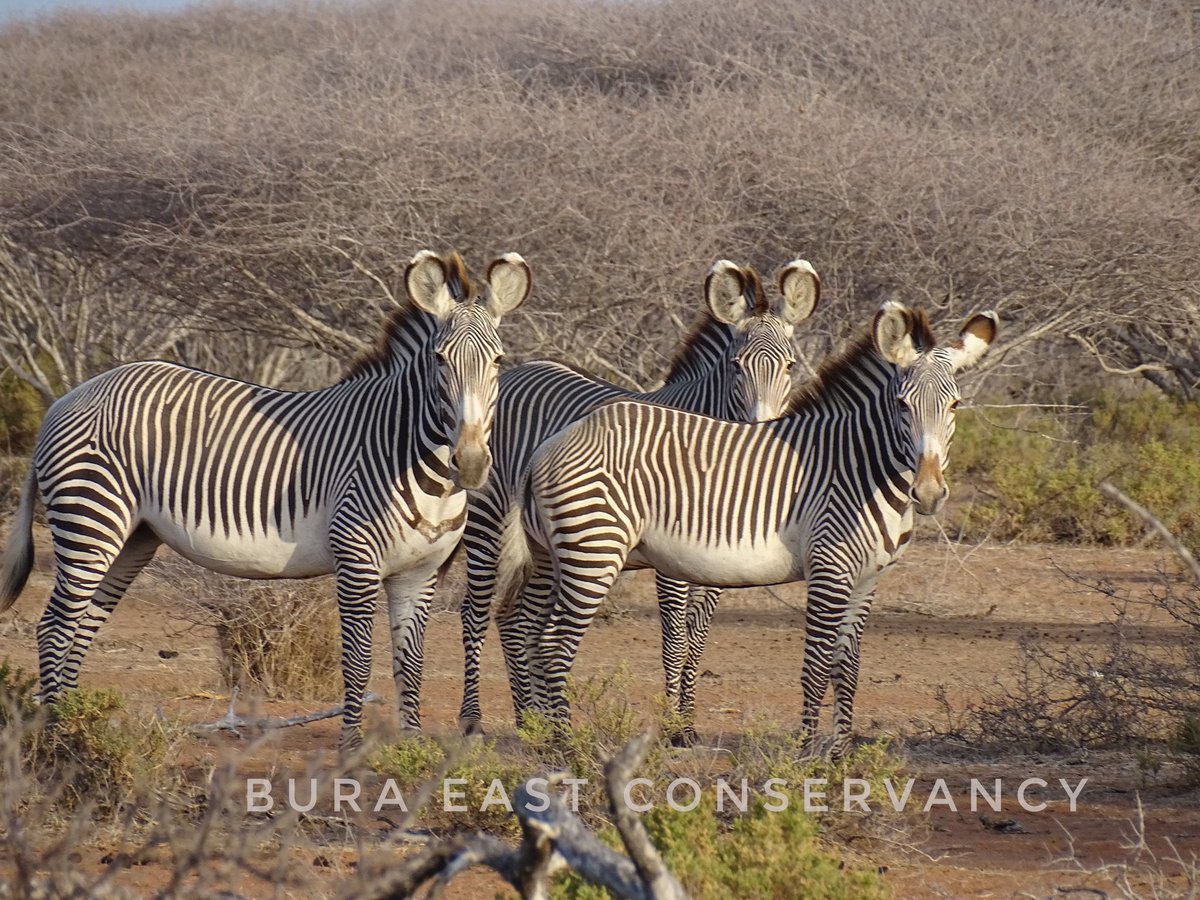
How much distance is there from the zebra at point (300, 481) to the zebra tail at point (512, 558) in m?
0.40

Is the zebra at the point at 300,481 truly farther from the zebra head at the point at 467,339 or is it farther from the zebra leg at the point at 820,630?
the zebra leg at the point at 820,630

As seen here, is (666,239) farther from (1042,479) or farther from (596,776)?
(596,776)

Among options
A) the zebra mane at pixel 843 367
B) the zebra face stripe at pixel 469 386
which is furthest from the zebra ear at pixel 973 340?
the zebra face stripe at pixel 469 386

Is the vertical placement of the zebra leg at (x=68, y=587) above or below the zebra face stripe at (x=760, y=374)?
below

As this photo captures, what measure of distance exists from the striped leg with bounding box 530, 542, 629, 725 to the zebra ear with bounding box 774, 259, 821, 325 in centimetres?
244

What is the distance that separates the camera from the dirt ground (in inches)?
206

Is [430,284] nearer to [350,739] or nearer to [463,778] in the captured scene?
[350,739]

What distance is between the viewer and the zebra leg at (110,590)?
22.3 feet

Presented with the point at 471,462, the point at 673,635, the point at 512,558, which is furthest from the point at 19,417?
the point at 471,462

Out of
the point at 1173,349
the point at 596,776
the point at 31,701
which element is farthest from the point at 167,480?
the point at 1173,349

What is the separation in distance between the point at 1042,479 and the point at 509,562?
382 inches

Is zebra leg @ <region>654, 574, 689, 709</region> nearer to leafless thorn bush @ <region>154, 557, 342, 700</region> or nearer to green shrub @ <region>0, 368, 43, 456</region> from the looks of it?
leafless thorn bush @ <region>154, 557, 342, 700</region>

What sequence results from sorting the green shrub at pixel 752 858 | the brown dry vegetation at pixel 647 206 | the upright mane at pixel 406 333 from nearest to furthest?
1. the green shrub at pixel 752 858
2. the upright mane at pixel 406 333
3. the brown dry vegetation at pixel 647 206

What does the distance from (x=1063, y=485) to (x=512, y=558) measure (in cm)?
923
